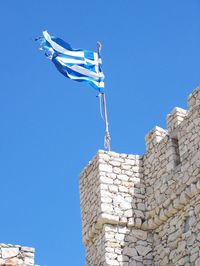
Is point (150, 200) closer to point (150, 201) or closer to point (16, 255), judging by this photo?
point (150, 201)

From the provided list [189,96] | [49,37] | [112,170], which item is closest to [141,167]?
[112,170]

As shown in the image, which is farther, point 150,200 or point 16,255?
point 150,200

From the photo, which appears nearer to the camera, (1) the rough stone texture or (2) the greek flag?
(1) the rough stone texture

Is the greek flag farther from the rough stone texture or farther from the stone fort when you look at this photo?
the rough stone texture

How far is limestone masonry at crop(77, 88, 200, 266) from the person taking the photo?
61.5 ft

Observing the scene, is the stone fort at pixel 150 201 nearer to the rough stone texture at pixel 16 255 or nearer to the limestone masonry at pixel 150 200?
the limestone masonry at pixel 150 200

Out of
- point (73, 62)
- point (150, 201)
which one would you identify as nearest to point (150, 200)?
point (150, 201)

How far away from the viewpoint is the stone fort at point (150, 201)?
18719mm

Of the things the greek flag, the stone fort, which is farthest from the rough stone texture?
the greek flag

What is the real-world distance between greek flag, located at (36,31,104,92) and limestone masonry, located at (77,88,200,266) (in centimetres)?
268

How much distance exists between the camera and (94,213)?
19766mm

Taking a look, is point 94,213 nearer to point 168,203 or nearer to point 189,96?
point 168,203

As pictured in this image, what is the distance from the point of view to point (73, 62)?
22578 mm

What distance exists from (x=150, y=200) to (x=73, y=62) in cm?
460
